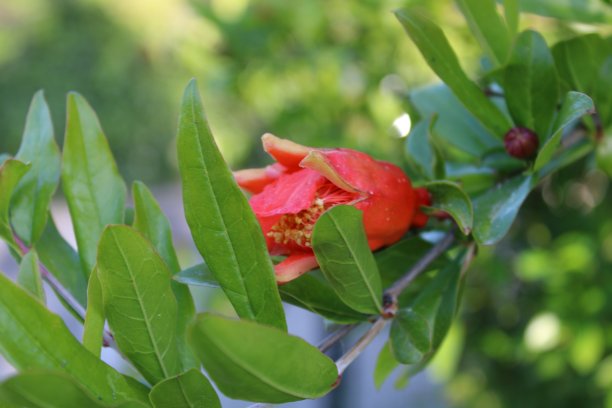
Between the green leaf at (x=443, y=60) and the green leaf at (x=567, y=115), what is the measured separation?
0.07 m

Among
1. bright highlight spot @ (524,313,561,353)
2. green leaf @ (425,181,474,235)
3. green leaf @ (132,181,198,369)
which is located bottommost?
bright highlight spot @ (524,313,561,353)

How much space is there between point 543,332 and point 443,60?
0.84m

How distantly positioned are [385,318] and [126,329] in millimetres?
181

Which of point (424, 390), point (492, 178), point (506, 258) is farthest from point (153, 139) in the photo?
point (492, 178)

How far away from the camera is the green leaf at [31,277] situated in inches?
18.6

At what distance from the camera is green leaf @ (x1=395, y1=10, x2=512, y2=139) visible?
1.72 ft

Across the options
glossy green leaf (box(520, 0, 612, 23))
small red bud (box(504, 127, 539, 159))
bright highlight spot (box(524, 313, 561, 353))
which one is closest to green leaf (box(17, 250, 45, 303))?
small red bud (box(504, 127, 539, 159))

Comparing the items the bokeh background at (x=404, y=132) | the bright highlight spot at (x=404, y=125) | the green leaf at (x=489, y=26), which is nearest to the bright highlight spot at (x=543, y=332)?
the bokeh background at (x=404, y=132)

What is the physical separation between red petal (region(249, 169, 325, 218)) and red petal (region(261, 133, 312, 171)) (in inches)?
0.4

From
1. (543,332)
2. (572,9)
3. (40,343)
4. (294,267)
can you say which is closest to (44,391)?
(40,343)

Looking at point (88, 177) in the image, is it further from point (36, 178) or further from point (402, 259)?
point (402, 259)

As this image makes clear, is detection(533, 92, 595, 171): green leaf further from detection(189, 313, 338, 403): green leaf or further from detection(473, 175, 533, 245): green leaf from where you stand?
detection(189, 313, 338, 403): green leaf

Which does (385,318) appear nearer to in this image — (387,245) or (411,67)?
(387,245)

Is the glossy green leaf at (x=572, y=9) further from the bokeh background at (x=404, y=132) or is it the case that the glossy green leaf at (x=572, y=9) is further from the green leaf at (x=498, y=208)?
the green leaf at (x=498, y=208)
